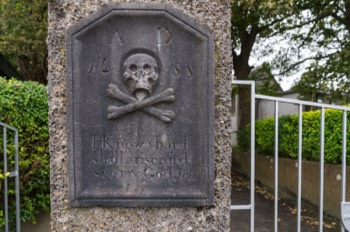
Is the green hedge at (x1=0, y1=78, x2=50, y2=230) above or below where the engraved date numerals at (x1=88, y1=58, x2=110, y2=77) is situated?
below

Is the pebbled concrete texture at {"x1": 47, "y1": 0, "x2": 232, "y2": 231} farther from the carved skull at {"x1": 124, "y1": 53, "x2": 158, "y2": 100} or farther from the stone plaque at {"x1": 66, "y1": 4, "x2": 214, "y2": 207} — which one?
the carved skull at {"x1": 124, "y1": 53, "x2": 158, "y2": 100}

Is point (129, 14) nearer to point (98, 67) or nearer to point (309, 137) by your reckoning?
point (98, 67)

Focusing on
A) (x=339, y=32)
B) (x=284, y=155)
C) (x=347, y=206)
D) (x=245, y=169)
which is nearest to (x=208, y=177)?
(x=347, y=206)

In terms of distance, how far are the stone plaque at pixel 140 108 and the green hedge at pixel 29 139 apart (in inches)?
57.7

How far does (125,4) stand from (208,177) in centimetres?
105

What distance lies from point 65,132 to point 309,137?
439cm

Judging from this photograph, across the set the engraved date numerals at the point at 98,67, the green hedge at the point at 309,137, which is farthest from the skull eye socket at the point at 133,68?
the green hedge at the point at 309,137

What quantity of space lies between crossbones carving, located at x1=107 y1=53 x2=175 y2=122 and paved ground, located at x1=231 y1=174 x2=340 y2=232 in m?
3.37

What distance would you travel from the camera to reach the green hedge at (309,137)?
15.4 feet

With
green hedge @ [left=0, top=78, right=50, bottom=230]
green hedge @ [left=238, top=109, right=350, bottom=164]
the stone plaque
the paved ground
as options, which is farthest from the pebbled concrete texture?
green hedge @ [left=238, top=109, right=350, bottom=164]

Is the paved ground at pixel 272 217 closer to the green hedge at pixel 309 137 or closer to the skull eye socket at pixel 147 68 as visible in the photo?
the green hedge at pixel 309 137

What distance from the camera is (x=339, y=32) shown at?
8820mm

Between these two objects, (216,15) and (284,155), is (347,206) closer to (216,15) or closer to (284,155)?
(216,15)

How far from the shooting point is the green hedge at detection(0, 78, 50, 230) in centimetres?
302
